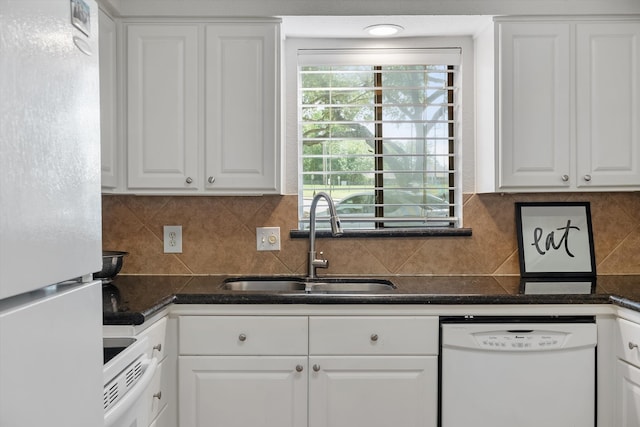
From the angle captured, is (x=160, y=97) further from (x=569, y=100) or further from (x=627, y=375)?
(x=627, y=375)

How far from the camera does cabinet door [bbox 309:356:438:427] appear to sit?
1.94 m

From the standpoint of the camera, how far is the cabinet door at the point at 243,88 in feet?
7.37

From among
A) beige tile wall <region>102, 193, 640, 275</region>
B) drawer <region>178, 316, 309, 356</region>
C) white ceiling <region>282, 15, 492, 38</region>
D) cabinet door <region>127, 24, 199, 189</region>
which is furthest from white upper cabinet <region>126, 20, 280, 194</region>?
drawer <region>178, 316, 309, 356</region>

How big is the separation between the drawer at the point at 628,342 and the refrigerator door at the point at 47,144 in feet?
6.11

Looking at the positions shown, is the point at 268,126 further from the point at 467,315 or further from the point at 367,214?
the point at 467,315

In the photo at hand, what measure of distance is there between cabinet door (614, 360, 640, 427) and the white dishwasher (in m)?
0.09

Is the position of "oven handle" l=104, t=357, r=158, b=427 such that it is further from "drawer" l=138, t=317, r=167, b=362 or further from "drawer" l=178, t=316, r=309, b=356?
"drawer" l=178, t=316, r=309, b=356

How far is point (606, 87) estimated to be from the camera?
7.41 feet

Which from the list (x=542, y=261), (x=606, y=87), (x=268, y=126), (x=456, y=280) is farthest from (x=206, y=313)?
(x=606, y=87)

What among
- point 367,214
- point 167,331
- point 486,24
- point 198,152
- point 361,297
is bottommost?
point 167,331

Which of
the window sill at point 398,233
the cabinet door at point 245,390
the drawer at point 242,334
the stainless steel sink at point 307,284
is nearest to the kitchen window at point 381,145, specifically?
the window sill at point 398,233

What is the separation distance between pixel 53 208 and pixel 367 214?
6.71ft

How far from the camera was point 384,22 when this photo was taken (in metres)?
2.35

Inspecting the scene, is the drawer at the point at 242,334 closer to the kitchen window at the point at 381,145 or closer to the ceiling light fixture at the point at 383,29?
the kitchen window at the point at 381,145
